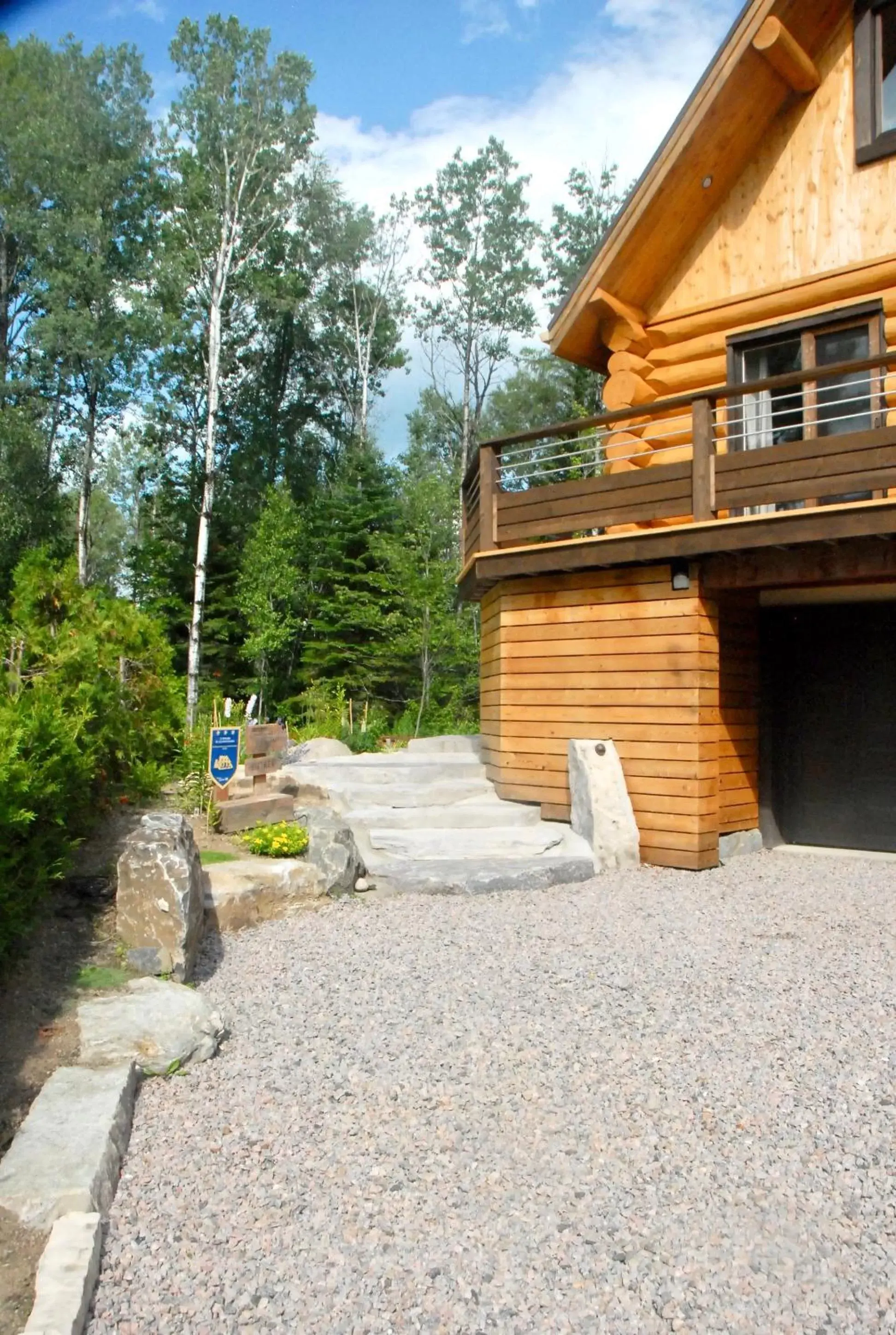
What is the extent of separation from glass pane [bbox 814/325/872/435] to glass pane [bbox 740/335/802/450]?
→ 23cm

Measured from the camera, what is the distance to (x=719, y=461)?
791 cm

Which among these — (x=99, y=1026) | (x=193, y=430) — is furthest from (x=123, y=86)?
(x=99, y=1026)

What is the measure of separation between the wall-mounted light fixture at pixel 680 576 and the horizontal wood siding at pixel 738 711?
0.65 m

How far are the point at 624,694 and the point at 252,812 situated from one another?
3541 millimetres

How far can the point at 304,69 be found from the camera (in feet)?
81.0

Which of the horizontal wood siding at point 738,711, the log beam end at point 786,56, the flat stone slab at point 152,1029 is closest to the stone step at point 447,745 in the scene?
the horizontal wood siding at point 738,711

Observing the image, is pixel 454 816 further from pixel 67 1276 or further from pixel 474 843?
pixel 67 1276

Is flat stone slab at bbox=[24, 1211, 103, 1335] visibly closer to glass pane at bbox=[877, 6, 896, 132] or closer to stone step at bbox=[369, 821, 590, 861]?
stone step at bbox=[369, 821, 590, 861]

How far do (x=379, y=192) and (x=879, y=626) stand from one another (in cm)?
2945

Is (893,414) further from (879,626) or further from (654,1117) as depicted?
(654,1117)

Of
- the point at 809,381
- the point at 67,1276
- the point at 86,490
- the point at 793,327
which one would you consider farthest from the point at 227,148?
the point at 67,1276

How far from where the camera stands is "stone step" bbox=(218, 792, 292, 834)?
7.82m

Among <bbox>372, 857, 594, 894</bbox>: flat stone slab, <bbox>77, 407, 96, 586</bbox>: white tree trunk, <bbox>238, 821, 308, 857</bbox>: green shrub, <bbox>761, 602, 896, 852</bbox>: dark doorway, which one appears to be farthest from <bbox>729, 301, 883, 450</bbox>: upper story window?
<bbox>77, 407, 96, 586</bbox>: white tree trunk

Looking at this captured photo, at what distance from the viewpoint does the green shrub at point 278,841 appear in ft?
24.0
